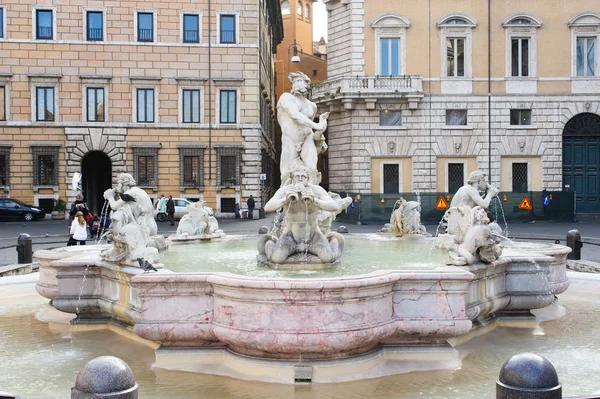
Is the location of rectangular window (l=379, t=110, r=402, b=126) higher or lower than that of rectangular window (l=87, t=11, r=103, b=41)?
lower

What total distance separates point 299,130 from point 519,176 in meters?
22.6

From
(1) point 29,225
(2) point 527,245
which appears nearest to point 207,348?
(2) point 527,245

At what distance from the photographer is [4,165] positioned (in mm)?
32125

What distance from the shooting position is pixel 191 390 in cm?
576

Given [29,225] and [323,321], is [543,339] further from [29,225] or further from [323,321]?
[29,225]

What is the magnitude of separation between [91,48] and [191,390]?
29237 mm

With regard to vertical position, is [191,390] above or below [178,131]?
below

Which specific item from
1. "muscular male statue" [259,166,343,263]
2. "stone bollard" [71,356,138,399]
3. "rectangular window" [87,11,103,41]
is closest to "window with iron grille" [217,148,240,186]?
"rectangular window" [87,11,103,41]

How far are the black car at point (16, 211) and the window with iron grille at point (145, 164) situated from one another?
4.88 meters

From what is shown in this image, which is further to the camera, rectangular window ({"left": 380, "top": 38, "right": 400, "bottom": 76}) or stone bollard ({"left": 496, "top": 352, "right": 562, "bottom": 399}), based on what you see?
rectangular window ({"left": 380, "top": 38, "right": 400, "bottom": 76})

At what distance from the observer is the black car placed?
30250mm

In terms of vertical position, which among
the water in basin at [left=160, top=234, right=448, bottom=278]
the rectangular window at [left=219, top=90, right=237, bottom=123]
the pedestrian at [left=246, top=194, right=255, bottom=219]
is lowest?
the water in basin at [left=160, top=234, right=448, bottom=278]

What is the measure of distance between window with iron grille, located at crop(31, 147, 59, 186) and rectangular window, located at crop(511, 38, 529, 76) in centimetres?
2180

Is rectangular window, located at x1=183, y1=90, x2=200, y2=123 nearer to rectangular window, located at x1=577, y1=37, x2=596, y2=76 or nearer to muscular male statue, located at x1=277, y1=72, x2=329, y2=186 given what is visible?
rectangular window, located at x1=577, y1=37, x2=596, y2=76
